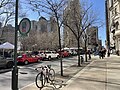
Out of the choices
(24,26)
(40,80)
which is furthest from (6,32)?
(24,26)

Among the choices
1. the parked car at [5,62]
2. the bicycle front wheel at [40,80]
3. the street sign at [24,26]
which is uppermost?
the street sign at [24,26]

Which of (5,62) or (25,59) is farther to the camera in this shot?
(25,59)

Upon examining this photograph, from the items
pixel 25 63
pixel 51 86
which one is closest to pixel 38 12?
pixel 51 86

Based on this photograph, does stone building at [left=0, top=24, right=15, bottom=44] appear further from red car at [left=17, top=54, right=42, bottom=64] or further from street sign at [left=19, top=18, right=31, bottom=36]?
street sign at [left=19, top=18, right=31, bottom=36]

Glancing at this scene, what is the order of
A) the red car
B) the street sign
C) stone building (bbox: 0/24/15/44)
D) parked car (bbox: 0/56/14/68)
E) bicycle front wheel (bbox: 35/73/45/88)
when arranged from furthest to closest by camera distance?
stone building (bbox: 0/24/15/44)
the red car
parked car (bbox: 0/56/14/68)
bicycle front wheel (bbox: 35/73/45/88)
the street sign

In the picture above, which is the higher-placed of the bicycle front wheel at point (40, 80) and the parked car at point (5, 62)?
the parked car at point (5, 62)

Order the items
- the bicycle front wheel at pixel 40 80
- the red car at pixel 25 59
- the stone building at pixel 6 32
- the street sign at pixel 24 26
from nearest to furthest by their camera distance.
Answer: the street sign at pixel 24 26
the bicycle front wheel at pixel 40 80
the red car at pixel 25 59
the stone building at pixel 6 32

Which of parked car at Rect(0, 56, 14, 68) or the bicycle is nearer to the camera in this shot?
the bicycle

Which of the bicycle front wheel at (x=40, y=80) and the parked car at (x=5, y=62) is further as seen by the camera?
the parked car at (x=5, y=62)

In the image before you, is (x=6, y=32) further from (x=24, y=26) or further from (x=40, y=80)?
(x=24, y=26)

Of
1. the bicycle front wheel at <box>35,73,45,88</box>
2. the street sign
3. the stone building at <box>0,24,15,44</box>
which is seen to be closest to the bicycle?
the bicycle front wheel at <box>35,73,45,88</box>

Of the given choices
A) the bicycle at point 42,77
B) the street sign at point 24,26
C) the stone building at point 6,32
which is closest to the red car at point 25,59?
the stone building at point 6,32

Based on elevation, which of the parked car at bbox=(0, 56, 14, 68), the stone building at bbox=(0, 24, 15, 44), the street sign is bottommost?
the parked car at bbox=(0, 56, 14, 68)

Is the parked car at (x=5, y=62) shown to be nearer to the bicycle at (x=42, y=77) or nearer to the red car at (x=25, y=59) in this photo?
the red car at (x=25, y=59)
